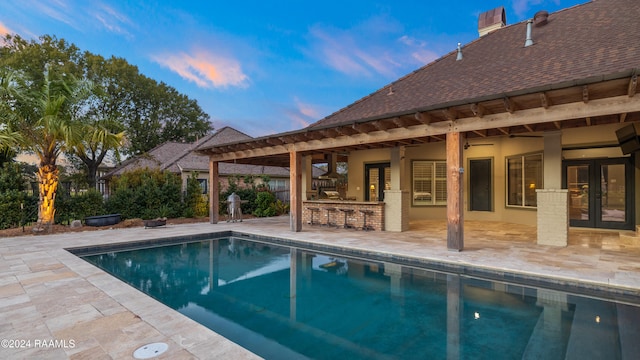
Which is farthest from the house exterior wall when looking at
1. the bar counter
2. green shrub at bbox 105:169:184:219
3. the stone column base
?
green shrub at bbox 105:169:184:219

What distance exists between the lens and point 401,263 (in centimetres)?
630

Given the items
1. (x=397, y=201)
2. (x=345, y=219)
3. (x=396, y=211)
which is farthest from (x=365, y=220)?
(x=397, y=201)

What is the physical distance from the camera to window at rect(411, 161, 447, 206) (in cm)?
1253

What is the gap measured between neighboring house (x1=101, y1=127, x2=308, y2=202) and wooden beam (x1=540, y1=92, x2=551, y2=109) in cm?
1318

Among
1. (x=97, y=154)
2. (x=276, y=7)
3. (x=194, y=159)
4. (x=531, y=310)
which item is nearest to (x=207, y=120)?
(x=97, y=154)

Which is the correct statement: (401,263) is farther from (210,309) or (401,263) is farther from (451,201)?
(210,309)

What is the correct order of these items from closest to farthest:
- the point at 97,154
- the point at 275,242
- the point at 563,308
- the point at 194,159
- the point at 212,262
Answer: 1. the point at 563,308
2. the point at 212,262
3. the point at 275,242
4. the point at 194,159
5. the point at 97,154

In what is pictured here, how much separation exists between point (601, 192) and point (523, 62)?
14.5ft

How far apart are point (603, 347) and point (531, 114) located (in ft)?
13.0

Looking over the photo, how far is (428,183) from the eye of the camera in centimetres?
1256

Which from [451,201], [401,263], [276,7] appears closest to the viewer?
[401,263]

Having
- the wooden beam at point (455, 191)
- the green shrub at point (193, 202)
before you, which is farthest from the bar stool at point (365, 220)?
the green shrub at point (193, 202)

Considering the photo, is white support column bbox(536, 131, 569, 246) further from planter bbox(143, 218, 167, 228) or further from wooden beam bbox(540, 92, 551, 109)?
planter bbox(143, 218, 167, 228)

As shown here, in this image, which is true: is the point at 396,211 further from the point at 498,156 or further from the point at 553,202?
the point at 498,156
